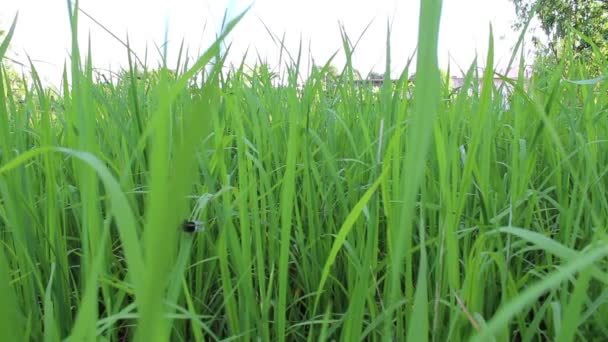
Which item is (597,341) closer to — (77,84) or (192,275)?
(192,275)

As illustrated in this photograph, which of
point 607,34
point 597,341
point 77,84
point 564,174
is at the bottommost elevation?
point 597,341

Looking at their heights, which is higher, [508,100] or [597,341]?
[508,100]

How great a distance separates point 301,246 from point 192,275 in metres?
0.12

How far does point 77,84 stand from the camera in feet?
1.32

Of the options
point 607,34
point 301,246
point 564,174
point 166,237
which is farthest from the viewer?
point 607,34

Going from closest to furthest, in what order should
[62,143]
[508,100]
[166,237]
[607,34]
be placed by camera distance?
[166,237]
[62,143]
[508,100]
[607,34]

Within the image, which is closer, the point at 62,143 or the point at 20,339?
the point at 20,339

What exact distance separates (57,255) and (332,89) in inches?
44.9

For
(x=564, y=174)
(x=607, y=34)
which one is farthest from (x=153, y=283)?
(x=607, y=34)

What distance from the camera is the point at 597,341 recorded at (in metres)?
0.42

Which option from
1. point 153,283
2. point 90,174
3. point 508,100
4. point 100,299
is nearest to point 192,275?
point 100,299

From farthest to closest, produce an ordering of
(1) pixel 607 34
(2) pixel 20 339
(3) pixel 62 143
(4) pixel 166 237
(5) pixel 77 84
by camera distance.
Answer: (1) pixel 607 34, (3) pixel 62 143, (5) pixel 77 84, (2) pixel 20 339, (4) pixel 166 237

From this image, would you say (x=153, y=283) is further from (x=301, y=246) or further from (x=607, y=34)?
(x=607, y=34)

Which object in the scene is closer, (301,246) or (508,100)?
(301,246)
